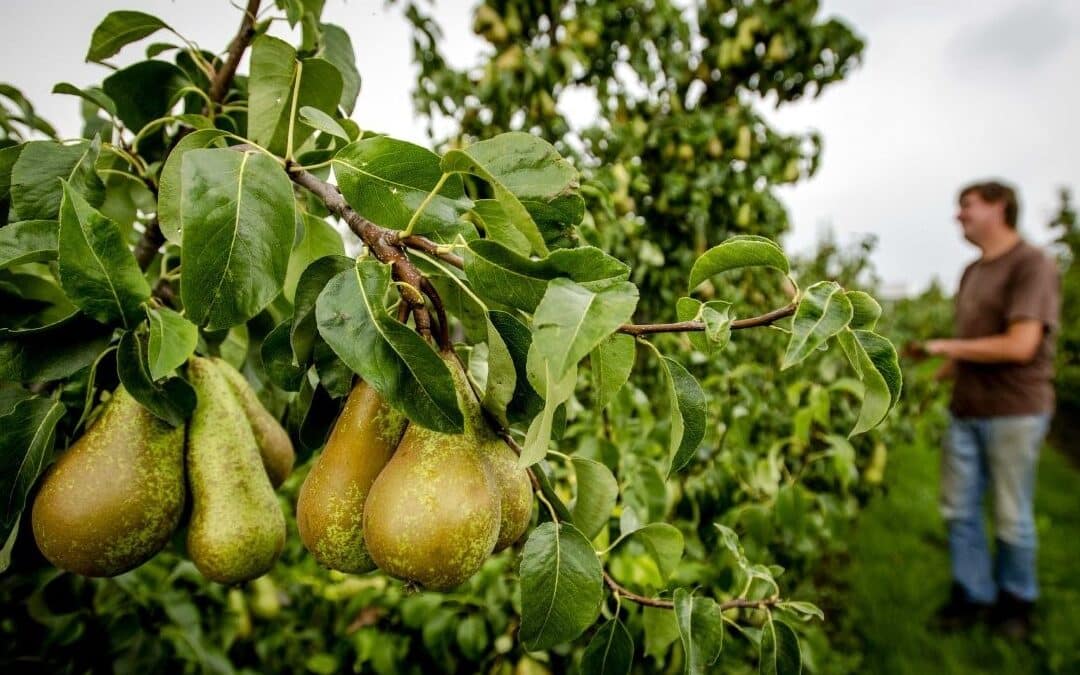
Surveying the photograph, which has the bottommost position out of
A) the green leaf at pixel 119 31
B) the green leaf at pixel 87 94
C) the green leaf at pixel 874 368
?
the green leaf at pixel 874 368

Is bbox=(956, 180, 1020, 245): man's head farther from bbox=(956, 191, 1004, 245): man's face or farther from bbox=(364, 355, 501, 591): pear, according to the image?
bbox=(364, 355, 501, 591): pear

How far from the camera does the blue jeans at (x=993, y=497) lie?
2916 mm

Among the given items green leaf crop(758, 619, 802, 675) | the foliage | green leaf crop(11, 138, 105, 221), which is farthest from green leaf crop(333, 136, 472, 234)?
green leaf crop(758, 619, 802, 675)

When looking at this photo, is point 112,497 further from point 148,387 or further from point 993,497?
point 993,497

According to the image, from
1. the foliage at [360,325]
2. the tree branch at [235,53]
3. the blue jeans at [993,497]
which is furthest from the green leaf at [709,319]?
the blue jeans at [993,497]

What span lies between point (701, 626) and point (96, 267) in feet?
2.35

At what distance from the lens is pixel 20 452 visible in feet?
2.16

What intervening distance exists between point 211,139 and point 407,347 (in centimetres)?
36

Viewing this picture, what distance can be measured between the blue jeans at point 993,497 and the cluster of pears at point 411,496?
122 inches

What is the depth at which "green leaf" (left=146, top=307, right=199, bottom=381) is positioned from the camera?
613mm

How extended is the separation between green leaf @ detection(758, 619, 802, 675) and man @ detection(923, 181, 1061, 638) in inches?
101

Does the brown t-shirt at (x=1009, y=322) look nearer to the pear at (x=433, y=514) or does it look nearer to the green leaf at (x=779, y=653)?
the green leaf at (x=779, y=653)

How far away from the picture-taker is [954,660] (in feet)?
8.70

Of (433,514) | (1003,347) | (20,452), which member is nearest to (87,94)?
(20,452)
